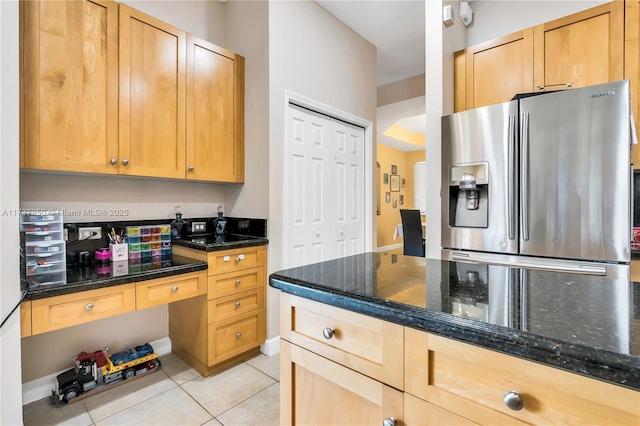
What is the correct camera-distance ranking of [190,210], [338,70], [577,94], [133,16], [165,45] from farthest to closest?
[338,70] < [190,210] < [165,45] < [133,16] < [577,94]

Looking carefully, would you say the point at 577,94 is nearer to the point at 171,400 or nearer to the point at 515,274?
the point at 515,274

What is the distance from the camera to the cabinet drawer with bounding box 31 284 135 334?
4.95 feet

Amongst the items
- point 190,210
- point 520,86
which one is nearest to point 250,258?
point 190,210

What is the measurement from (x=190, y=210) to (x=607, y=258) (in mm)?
2908

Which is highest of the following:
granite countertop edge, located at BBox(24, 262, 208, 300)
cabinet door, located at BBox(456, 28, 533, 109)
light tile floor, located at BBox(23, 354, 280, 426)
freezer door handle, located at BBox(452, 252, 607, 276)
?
cabinet door, located at BBox(456, 28, 533, 109)

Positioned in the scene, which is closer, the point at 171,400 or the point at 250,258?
the point at 171,400

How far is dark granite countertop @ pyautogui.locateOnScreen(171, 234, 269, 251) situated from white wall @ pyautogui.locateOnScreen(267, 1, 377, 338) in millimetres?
150

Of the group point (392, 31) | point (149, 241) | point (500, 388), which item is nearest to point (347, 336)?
Result: point (500, 388)

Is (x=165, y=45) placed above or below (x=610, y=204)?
above

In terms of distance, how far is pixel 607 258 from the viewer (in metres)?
1.79

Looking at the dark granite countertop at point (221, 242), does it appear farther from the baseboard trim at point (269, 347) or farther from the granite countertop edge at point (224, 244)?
the baseboard trim at point (269, 347)

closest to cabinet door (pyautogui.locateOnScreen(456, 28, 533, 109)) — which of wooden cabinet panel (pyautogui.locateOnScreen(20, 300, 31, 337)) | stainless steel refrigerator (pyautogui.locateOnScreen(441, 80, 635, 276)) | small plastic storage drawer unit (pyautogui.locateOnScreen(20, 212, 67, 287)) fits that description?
stainless steel refrigerator (pyautogui.locateOnScreen(441, 80, 635, 276))

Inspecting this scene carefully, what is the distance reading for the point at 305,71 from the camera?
2781 millimetres

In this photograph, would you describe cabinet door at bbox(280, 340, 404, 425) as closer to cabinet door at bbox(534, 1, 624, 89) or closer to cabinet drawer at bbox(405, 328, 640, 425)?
cabinet drawer at bbox(405, 328, 640, 425)
